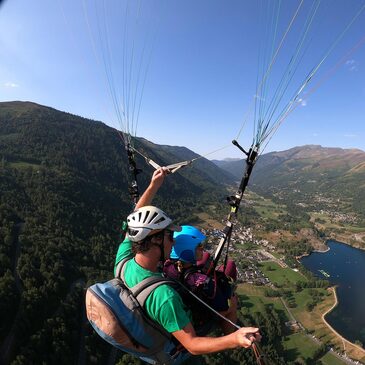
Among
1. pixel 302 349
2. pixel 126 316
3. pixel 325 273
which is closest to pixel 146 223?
pixel 126 316

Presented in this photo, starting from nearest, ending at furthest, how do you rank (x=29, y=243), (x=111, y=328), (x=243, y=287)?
(x=111, y=328) → (x=29, y=243) → (x=243, y=287)

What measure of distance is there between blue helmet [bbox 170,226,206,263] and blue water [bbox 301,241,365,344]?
60.2 m

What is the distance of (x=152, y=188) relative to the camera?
479 centimetres

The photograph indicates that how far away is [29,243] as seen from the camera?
54.7 m

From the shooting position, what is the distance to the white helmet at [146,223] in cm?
336

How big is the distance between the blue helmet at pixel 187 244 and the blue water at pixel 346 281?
60.2m

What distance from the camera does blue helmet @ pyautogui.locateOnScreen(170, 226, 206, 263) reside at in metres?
4.28

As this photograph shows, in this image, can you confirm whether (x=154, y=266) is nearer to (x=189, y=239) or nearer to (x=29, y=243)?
(x=189, y=239)

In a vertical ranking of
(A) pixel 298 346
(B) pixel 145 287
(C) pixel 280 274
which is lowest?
(A) pixel 298 346

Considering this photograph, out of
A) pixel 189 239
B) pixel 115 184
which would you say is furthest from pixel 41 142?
pixel 189 239

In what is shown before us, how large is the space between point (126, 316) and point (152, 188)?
216cm

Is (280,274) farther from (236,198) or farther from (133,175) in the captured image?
(236,198)

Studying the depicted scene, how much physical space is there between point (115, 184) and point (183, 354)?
131 meters

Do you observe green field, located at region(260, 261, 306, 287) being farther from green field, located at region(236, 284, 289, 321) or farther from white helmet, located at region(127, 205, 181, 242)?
white helmet, located at region(127, 205, 181, 242)
